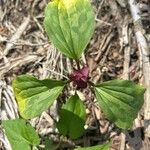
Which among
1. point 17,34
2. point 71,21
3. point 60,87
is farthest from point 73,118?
point 17,34

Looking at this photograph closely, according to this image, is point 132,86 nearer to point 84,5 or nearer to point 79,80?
point 79,80

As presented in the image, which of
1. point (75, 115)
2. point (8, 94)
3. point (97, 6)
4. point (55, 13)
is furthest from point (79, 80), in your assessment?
point (97, 6)

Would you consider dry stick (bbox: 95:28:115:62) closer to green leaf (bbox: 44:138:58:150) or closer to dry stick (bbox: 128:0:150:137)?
dry stick (bbox: 128:0:150:137)

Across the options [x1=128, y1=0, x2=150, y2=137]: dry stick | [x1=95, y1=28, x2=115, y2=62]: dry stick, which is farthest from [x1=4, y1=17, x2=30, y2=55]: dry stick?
[x1=128, y1=0, x2=150, y2=137]: dry stick

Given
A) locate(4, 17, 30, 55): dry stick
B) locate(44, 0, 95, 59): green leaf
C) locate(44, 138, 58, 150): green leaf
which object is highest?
locate(44, 0, 95, 59): green leaf

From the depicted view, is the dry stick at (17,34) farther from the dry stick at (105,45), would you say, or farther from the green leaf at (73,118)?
the green leaf at (73,118)

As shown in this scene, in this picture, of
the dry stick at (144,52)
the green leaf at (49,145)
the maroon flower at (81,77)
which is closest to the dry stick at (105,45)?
the dry stick at (144,52)

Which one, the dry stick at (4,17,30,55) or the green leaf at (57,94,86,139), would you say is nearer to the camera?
the green leaf at (57,94,86,139)
